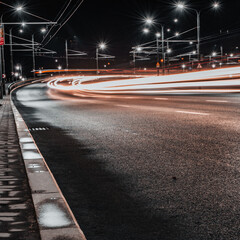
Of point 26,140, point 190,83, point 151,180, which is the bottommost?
point 151,180

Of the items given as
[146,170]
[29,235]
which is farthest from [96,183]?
[29,235]

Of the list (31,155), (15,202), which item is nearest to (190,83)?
(31,155)

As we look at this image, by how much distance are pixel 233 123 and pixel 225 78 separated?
2021cm

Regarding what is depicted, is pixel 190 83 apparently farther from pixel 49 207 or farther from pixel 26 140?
pixel 49 207

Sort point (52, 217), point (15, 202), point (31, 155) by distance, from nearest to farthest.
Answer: point (52, 217) < point (15, 202) < point (31, 155)

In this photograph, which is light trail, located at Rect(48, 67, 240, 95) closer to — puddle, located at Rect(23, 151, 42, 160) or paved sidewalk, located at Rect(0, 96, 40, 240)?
puddle, located at Rect(23, 151, 42, 160)

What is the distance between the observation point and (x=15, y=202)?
13.7 feet

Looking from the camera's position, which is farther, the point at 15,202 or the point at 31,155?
the point at 31,155

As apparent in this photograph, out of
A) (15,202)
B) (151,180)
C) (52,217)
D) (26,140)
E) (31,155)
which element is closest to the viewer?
(52,217)

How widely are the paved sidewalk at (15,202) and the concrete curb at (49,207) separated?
0.21 ft

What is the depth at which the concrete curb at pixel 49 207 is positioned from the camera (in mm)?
3221

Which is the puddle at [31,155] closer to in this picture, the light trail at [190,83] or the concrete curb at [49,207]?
the concrete curb at [49,207]

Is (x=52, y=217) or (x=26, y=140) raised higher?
(x=26, y=140)

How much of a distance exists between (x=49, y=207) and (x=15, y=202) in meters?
0.46
